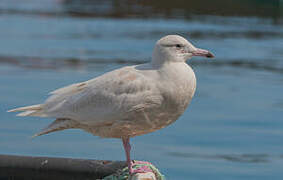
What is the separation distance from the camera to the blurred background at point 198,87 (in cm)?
1027

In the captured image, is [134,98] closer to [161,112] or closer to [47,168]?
[161,112]

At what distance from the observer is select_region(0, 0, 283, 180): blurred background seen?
10266 millimetres

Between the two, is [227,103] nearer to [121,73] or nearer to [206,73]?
[206,73]

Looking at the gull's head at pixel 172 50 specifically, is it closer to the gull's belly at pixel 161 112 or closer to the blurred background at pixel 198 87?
the gull's belly at pixel 161 112

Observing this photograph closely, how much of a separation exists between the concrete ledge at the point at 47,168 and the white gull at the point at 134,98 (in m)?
0.54

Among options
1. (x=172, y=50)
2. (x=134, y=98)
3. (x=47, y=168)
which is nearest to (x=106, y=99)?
(x=134, y=98)

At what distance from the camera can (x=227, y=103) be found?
1432 centimetres

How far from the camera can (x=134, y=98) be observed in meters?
4.73

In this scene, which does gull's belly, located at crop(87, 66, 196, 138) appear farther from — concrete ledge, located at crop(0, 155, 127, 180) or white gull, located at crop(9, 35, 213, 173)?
concrete ledge, located at crop(0, 155, 127, 180)

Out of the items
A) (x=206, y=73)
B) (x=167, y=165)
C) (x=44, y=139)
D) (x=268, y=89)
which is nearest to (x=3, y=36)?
(x=206, y=73)

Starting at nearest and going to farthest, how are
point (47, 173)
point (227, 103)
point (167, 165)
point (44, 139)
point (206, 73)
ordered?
point (47, 173)
point (167, 165)
point (44, 139)
point (227, 103)
point (206, 73)

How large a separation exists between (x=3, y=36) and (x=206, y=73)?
1194 centimetres

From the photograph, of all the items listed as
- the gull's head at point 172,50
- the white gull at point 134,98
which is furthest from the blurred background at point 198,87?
the gull's head at point 172,50

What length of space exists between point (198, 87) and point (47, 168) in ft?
36.9
